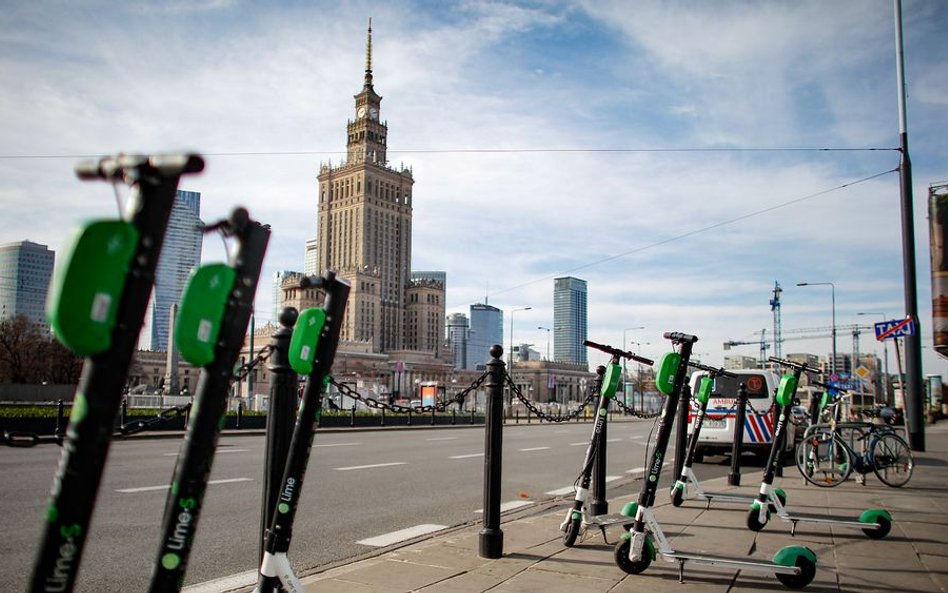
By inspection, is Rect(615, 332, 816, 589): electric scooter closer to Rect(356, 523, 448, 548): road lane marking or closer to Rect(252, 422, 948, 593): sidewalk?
Rect(252, 422, 948, 593): sidewalk

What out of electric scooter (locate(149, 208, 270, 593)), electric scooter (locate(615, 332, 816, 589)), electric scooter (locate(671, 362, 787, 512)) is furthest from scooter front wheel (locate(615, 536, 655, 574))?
electric scooter (locate(149, 208, 270, 593))

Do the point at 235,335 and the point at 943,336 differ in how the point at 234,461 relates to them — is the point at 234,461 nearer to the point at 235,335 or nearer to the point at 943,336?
the point at 235,335

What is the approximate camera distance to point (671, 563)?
18.6ft

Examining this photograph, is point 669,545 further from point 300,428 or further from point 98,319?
point 98,319

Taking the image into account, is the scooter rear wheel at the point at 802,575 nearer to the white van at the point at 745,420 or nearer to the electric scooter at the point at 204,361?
the electric scooter at the point at 204,361

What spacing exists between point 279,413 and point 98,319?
2.40 m

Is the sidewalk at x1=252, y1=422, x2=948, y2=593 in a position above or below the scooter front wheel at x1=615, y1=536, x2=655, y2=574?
below

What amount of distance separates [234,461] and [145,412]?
697 inches

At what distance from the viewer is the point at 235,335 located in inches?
96.2

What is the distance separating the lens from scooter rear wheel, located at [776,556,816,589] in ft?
16.2

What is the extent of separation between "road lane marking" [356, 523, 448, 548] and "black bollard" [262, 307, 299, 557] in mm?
2610

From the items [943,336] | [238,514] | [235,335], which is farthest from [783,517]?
[943,336]

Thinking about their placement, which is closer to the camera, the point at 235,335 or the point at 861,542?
the point at 235,335

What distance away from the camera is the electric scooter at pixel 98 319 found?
1.83 meters
